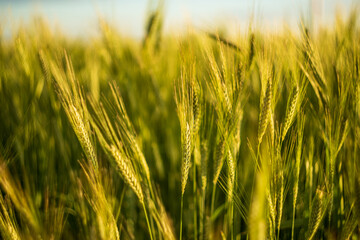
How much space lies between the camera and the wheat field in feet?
1.65

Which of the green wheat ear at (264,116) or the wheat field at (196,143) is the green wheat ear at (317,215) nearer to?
the wheat field at (196,143)

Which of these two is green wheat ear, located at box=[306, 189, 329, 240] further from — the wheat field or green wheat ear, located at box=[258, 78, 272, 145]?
green wheat ear, located at box=[258, 78, 272, 145]

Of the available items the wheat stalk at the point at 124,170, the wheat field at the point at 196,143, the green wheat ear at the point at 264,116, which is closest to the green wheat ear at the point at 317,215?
the wheat field at the point at 196,143

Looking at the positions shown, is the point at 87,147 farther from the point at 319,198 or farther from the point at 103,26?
the point at 103,26

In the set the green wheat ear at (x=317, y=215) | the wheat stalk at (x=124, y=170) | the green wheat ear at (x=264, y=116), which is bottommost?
the green wheat ear at (x=317, y=215)

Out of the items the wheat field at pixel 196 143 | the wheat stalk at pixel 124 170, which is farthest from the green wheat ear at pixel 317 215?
the wheat stalk at pixel 124 170

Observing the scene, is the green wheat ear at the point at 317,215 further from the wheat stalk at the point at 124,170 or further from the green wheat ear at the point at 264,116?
the wheat stalk at the point at 124,170

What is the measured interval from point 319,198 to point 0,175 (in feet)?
2.35

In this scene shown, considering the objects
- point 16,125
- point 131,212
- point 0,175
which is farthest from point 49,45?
point 131,212

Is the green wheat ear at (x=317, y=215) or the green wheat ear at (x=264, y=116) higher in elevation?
the green wheat ear at (x=264, y=116)

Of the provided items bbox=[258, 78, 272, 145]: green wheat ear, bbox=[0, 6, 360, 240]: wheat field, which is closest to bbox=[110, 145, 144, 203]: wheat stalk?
bbox=[0, 6, 360, 240]: wheat field

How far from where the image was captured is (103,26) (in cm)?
108

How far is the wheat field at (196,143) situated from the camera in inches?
19.8

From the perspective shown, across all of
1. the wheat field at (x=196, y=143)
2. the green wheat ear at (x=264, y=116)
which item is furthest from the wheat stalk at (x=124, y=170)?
the green wheat ear at (x=264, y=116)
